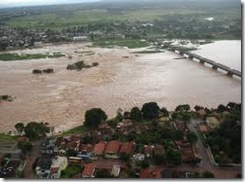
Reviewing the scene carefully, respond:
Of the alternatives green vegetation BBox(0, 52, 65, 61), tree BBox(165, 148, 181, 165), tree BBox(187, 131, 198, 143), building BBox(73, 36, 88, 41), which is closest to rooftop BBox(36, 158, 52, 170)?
tree BBox(165, 148, 181, 165)

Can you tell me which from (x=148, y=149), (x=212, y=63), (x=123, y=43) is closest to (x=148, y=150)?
(x=148, y=149)

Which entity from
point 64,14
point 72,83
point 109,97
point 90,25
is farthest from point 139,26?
point 109,97

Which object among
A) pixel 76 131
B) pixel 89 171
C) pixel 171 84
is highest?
pixel 89 171

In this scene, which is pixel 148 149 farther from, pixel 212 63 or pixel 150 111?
pixel 212 63

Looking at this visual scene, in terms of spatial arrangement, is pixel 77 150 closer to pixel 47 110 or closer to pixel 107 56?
pixel 47 110

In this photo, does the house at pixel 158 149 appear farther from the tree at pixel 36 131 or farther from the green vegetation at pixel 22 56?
the green vegetation at pixel 22 56

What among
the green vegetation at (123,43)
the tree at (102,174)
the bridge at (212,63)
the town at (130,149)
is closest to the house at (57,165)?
the town at (130,149)
